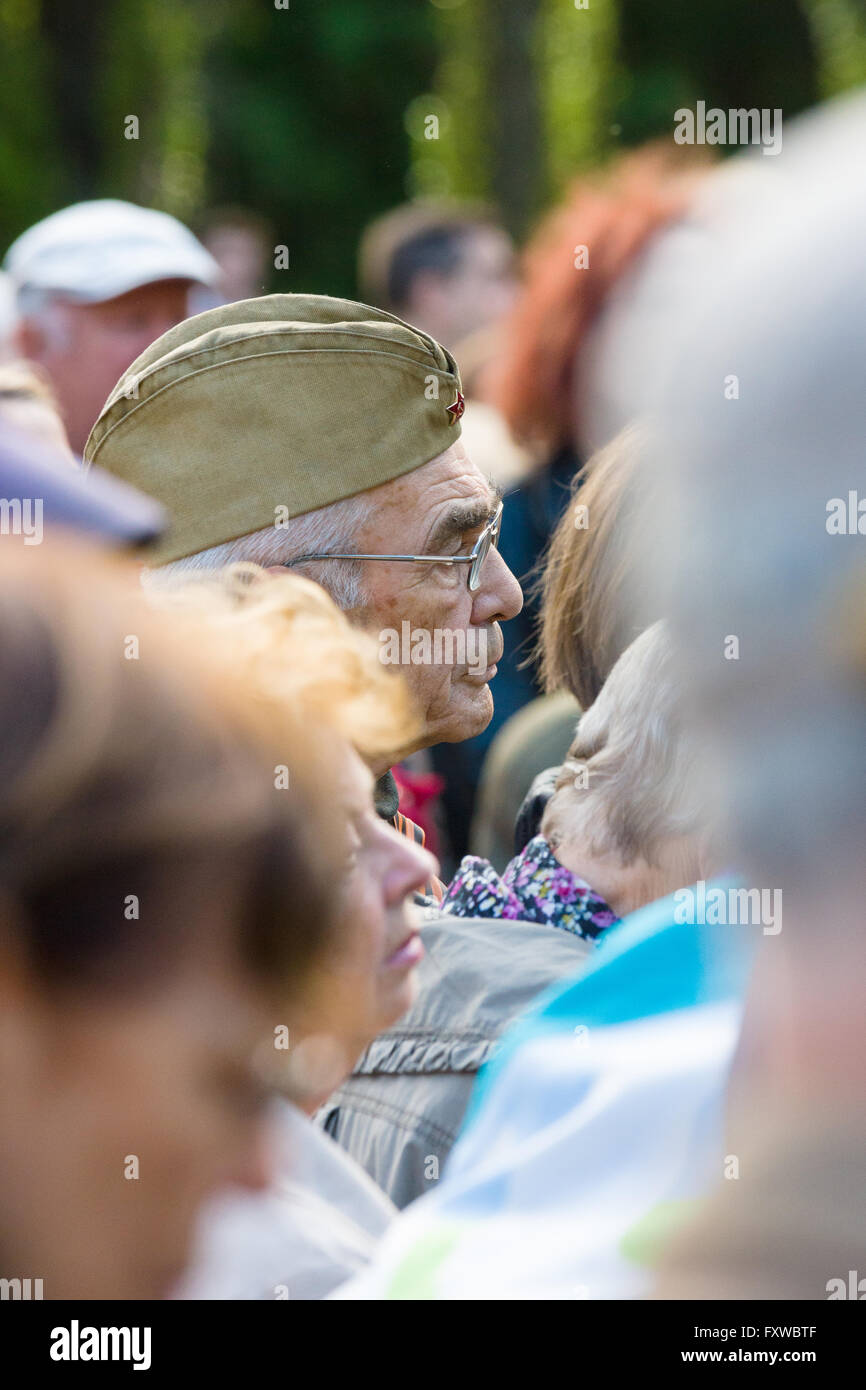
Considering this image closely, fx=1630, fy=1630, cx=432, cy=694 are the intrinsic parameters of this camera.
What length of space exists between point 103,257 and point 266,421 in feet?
8.64

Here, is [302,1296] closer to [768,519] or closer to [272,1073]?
[272,1073]

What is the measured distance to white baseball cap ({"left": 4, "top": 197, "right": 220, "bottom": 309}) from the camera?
15.4 feet

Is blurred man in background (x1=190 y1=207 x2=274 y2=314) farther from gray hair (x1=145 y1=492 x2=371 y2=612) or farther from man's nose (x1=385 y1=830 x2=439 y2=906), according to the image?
man's nose (x1=385 y1=830 x2=439 y2=906)

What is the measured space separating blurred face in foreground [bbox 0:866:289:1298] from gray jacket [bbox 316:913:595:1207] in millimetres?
856

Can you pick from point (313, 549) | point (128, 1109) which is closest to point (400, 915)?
point (128, 1109)

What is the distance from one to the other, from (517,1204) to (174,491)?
1558 millimetres

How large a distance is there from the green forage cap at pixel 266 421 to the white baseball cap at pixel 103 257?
7.96ft

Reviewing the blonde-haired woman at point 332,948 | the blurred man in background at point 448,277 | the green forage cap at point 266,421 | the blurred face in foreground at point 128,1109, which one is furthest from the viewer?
Answer: the blurred man in background at point 448,277

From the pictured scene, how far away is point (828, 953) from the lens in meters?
0.78

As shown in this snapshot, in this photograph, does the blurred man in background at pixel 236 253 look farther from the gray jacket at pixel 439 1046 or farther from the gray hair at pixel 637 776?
the gray jacket at pixel 439 1046

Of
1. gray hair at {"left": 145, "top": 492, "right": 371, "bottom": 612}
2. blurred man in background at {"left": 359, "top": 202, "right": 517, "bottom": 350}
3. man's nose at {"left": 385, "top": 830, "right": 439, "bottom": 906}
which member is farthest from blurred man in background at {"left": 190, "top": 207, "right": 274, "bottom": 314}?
man's nose at {"left": 385, "top": 830, "right": 439, "bottom": 906}

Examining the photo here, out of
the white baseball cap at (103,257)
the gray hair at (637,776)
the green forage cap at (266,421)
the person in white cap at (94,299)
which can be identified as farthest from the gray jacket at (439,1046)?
the white baseball cap at (103,257)

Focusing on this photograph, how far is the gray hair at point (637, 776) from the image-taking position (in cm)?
204

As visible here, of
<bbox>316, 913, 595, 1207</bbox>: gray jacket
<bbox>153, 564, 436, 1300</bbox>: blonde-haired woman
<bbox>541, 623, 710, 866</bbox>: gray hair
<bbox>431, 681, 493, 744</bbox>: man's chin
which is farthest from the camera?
<bbox>431, 681, 493, 744</bbox>: man's chin
